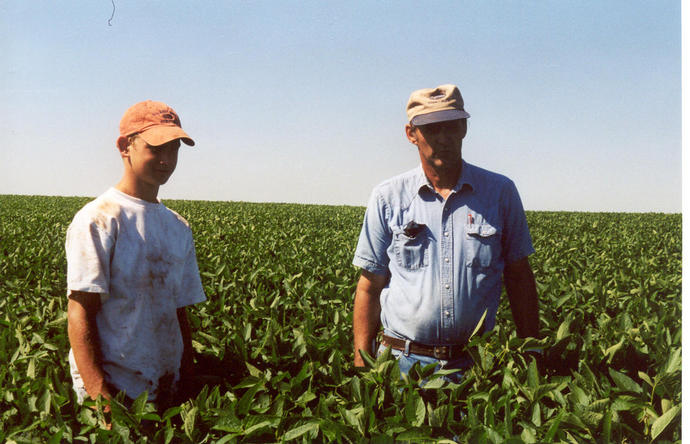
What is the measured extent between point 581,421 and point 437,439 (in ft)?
1.48

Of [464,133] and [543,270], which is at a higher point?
[464,133]

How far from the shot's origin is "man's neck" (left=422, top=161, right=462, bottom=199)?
8.20 feet

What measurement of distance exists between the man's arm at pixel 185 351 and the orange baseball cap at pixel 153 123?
2.71ft

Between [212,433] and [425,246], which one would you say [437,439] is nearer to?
[212,433]

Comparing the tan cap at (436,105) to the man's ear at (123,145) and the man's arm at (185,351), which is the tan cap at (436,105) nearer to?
the man's ear at (123,145)

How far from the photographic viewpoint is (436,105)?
2373 millimetres

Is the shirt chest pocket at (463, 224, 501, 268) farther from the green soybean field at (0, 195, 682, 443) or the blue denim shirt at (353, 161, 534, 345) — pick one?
the green soybean field at (0, 195, 682, 443)

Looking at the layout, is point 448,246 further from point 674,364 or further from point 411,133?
point 674,364

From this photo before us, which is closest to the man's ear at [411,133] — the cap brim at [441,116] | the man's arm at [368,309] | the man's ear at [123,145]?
the cap brim at [441,116]

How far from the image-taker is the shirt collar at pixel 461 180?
2.49 m

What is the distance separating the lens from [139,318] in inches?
84.3

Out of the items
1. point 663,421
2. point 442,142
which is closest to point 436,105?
point 442,142

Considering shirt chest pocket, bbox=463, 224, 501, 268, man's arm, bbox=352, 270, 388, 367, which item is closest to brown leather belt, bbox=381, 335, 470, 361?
man's arm, bbox=352, 270, 388, 367

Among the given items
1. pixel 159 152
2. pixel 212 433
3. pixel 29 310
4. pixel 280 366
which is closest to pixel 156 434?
pixel 212 433
